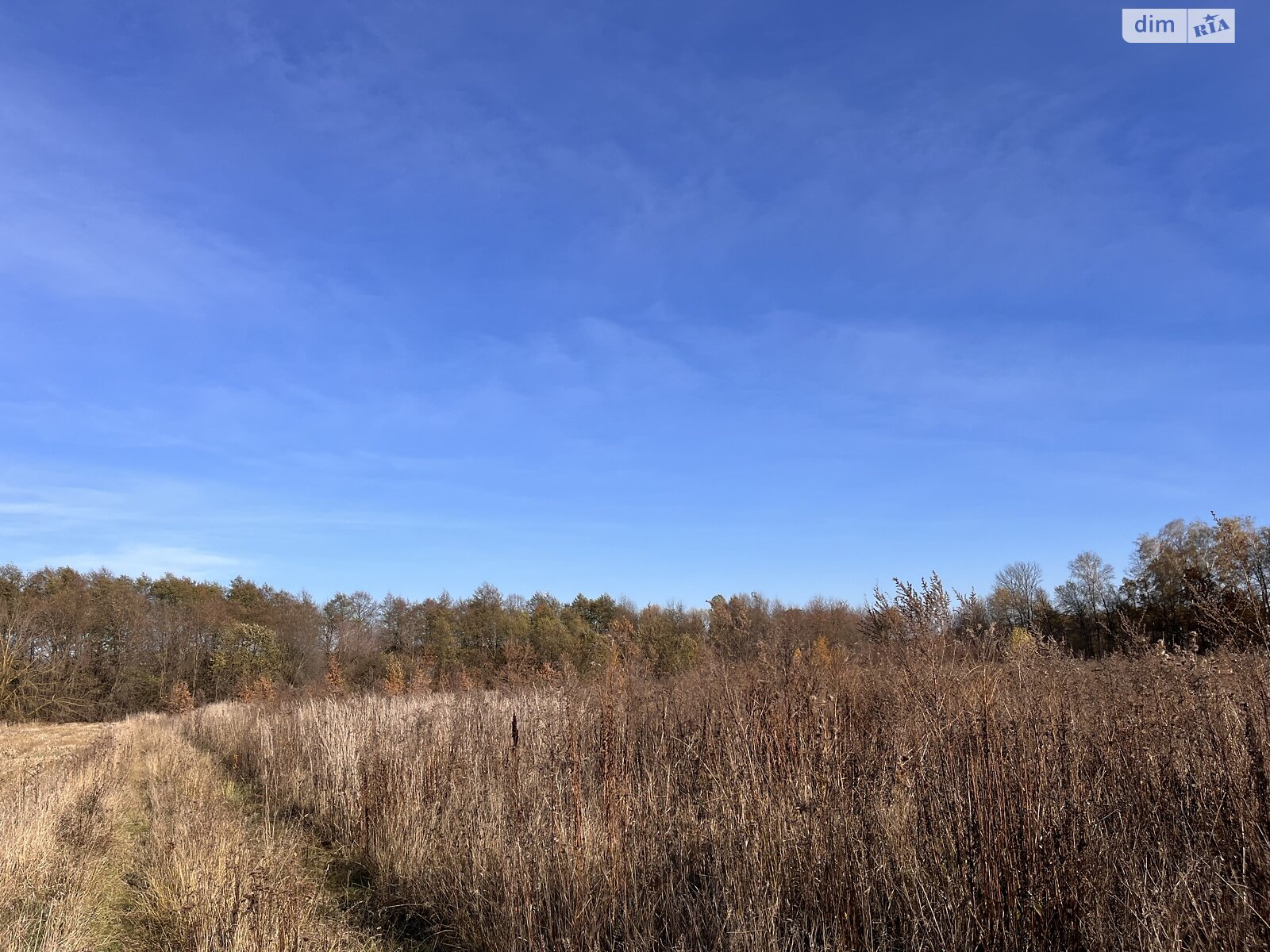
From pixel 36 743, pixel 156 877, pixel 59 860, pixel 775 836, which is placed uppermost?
pixel 775 836

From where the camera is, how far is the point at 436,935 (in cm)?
504

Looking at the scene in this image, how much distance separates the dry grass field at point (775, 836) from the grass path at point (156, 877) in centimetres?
3

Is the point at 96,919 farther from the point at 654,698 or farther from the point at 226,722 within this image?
the point at 226,722

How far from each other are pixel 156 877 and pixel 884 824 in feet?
18.9

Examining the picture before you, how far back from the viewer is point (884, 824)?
12.8ft

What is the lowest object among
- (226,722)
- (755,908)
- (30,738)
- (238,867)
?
(30,738)

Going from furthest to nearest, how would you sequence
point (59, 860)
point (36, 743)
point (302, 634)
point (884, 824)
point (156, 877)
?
1. point (302, 634)
2. point (36, 743)
3. point (59, 860)
4. point (156, 877)
5. point (884, 824)

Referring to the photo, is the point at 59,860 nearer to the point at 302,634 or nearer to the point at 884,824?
the point at 884,824

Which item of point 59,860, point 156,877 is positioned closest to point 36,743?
point 59,860

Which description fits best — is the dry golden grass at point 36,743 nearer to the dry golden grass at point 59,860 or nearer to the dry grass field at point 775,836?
the dry golden grass at point 59,860

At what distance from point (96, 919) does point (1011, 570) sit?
60088mm

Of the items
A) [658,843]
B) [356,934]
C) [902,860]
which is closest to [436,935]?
[356,934]

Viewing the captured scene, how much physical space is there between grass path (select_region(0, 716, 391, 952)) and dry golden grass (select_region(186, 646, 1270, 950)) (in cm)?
92

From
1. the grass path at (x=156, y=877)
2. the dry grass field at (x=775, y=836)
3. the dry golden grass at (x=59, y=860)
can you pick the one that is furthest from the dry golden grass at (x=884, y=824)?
the dry golden grass at (x=59, y=860)
